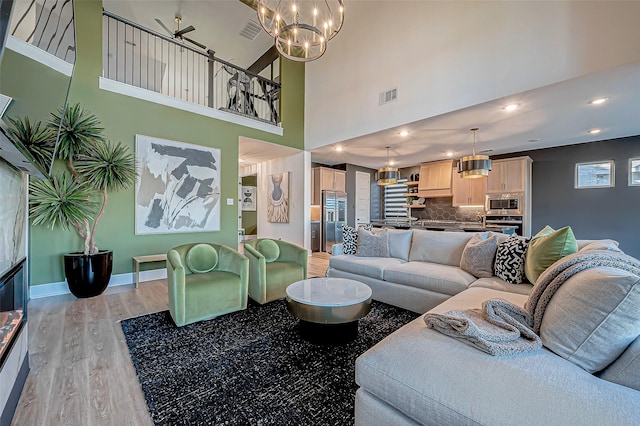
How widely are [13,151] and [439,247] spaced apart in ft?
12.1

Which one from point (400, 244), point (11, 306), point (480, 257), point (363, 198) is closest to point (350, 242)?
point (400, 244)

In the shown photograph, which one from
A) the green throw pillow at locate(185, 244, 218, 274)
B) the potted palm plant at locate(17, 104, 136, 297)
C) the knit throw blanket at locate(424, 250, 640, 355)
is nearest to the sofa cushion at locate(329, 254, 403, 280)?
the green throw pillow at locate(185, 244, 218, 274)

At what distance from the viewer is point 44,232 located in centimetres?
340

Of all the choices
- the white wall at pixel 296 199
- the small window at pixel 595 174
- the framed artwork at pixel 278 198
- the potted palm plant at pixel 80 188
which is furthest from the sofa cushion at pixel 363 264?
the small window at pixel 595 174

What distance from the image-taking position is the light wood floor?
1424 mm

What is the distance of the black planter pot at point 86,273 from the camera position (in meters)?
3.17

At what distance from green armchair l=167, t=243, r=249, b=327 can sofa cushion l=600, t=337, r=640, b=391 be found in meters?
2.59

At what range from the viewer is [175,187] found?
173 inches

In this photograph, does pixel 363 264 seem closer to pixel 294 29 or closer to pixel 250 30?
pixel 294 29

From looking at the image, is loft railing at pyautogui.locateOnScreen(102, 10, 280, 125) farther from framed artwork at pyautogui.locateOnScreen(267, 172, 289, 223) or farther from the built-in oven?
the built-in oven

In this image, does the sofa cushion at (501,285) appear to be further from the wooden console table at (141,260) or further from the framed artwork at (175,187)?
the framed artwork at (175,187)

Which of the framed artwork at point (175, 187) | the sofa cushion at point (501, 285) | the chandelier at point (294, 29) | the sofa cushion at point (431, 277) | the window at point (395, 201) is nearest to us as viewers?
the sofa cushion at point (501, 285)

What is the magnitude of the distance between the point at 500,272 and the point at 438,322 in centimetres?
Answer: 170

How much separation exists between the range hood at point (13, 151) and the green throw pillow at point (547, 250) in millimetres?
3365
